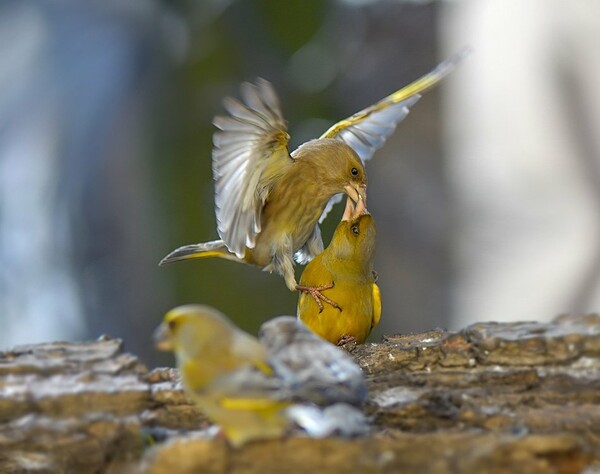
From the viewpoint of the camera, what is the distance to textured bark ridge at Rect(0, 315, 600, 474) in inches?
73.5

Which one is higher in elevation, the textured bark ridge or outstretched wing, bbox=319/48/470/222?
outstretched wing, bbox=319/48/470/222

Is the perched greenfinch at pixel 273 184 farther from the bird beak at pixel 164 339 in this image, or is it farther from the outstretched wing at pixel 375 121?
the bird beak at pixel 164 339

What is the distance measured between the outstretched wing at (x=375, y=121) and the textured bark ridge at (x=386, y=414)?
1.58 m

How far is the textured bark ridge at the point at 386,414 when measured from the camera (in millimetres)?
1866

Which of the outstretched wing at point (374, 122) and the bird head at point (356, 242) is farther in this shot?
the outstretched wing at point (374, 122)

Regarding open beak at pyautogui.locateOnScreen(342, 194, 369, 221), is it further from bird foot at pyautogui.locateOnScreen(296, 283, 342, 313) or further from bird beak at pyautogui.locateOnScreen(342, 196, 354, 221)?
bird foot at pyautogui.locateOnScreen(296, 283, 342, 313)

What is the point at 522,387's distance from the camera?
7.95 ft

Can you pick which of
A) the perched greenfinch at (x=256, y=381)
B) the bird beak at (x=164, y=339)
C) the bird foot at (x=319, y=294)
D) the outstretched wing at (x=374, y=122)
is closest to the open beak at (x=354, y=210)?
the bird foot at (x=319, y=294)

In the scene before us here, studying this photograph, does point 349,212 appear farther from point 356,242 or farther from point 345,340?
point 345,340

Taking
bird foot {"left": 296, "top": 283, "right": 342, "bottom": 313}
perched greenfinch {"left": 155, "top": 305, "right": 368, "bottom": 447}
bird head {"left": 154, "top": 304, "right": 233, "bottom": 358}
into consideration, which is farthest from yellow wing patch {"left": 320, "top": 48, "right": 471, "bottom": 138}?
bird head {"left": 154, "top": 304, "right": 233, "bottom": 358}

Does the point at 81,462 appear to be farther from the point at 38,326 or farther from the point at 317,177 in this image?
the point at 38,326

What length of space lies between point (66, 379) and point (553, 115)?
17.3ft

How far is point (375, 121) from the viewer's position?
409 cm

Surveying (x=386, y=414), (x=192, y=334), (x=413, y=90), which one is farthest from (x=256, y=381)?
(x=413, y=90)
